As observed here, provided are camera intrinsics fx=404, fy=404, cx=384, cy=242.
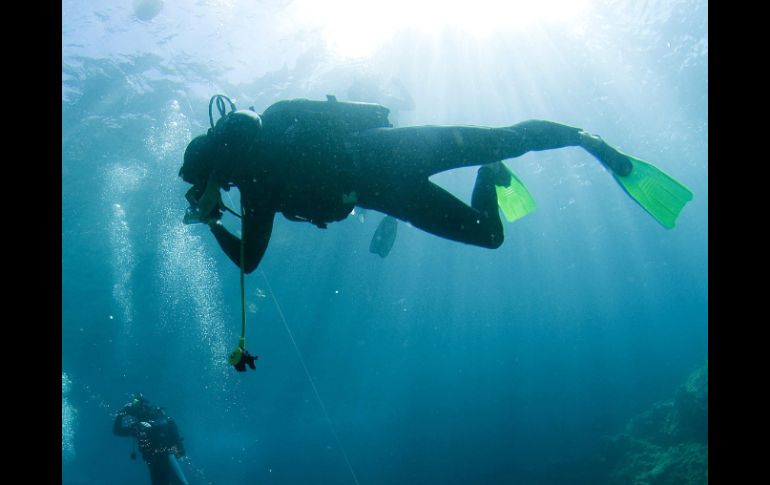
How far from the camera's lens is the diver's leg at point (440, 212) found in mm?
3213

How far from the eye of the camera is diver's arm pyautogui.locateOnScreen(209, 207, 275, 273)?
3293 millimetres

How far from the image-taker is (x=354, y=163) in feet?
9.93

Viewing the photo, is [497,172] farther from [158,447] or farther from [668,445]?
[668,445]

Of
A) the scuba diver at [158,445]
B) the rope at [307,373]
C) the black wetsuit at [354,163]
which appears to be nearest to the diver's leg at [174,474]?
the scuba diver at [158,445]

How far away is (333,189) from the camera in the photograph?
120 inches

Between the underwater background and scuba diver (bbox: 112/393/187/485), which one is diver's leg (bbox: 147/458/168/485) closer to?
scuba diver (bbox: 112/393/187/485)

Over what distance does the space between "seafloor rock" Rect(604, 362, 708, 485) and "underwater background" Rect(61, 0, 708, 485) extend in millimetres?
124

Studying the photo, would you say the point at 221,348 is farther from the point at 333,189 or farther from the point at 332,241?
the point at 333,189

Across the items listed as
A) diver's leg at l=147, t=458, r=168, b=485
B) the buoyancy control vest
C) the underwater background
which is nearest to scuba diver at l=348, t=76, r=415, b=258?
the underwater background

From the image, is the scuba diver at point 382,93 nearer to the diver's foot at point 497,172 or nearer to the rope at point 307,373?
the diver's foot at point 497,172

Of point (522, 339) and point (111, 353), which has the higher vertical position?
point (111, 353)

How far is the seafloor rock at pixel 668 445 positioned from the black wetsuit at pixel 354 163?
48.9ft
